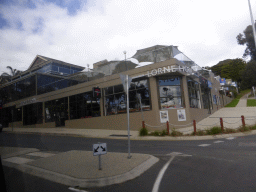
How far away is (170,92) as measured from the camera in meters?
17.6

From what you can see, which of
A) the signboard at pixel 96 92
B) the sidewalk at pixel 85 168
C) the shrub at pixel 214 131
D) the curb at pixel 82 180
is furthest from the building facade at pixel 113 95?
the curb at pixel 82 180

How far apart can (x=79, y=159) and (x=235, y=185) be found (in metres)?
5.25

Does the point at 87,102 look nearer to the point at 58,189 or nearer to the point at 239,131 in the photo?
the point at 239,131

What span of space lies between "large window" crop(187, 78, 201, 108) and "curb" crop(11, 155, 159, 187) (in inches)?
538

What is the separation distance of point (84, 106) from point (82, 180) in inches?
688

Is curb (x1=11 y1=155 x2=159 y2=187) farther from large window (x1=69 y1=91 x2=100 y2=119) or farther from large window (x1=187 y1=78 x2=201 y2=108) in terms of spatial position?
large window (x1=69 y1=91 x2=100 y2=119)

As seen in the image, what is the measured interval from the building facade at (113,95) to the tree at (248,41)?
23.3m

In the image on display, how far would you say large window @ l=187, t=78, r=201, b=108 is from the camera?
19234mm

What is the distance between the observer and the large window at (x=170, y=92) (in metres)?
17.4

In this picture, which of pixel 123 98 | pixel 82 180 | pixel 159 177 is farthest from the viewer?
pixel 123 98

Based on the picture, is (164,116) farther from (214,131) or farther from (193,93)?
(193,93)

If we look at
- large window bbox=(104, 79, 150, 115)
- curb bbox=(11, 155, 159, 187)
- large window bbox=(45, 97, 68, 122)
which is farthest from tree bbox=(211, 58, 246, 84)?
curb bbox=(11, 155, 159, 187)

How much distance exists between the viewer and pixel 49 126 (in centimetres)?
2558

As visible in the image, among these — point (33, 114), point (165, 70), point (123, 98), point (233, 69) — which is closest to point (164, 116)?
point (165, 70)
